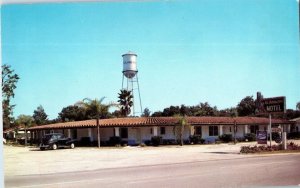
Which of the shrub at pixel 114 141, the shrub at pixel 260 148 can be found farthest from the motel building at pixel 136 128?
the shrub at pixel 260 148

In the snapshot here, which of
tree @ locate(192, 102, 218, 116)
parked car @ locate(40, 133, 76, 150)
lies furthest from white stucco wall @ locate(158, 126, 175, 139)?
tree @ locate(192, 102, 218, 116)

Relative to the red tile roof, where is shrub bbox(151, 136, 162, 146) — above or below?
below

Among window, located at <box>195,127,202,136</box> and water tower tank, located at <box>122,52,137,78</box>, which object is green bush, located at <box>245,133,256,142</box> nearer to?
window, located at <box>195,127,202,136</box>

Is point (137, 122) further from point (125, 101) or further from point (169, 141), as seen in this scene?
point (125, 101)

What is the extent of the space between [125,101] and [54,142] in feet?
44.5

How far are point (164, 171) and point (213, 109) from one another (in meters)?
34.5

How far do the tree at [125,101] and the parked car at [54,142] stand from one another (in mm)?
11713

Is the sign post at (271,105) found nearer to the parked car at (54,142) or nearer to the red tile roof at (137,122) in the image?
the red tile roof at (137,122)

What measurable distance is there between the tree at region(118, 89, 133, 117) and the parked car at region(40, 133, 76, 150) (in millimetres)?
11713

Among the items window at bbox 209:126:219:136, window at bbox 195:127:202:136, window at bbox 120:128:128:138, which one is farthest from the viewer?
window at bbox 209:126:219:136

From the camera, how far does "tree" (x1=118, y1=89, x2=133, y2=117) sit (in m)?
38.3

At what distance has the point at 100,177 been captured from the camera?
1155 centimetres

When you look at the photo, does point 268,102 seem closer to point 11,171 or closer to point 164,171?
point 164,171

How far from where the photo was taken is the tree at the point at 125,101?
3831cm
